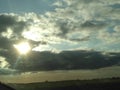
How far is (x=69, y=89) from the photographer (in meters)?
100

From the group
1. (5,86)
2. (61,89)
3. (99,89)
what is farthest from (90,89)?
(5,86)

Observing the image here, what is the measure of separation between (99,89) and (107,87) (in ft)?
19.2

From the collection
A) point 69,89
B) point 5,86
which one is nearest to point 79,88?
point 69,89

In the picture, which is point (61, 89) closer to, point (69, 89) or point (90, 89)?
point (69, 89)

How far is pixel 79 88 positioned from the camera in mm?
98938

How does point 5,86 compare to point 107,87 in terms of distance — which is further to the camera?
point 107,87

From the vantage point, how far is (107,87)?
9988cm

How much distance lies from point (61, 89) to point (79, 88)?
4859mm

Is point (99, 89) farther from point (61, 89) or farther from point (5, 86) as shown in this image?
point (5, 86)

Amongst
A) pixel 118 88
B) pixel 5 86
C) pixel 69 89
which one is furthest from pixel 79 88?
pixel 5 86

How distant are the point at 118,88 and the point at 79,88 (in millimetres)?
9966

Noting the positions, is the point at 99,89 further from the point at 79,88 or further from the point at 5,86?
the point at 5,86

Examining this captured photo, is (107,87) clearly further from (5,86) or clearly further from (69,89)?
(5,86)

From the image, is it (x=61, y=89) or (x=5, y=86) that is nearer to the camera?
(x=5, y=86)
